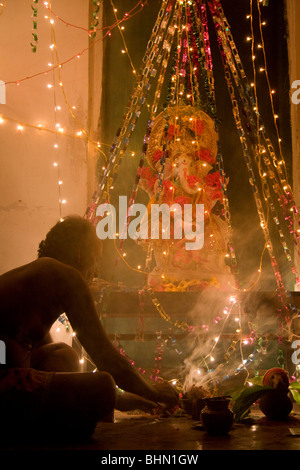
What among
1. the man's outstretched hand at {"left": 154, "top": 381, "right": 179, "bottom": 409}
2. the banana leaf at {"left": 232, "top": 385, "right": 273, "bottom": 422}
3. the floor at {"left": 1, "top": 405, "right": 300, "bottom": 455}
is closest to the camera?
the floor at {"left": 1, "top": 405, "right": 300, "bottom": 455}

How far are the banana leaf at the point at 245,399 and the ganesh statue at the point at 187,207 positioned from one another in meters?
1.77

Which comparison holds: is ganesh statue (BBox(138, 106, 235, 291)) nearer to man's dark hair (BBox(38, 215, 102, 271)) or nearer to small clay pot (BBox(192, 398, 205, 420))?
small clay pot (BBox(192, 398, 205, 420))

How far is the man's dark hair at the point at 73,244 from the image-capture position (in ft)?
7.53

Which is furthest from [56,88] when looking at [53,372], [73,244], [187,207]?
[53,372]

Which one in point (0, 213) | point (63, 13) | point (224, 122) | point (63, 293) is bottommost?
point (63, 293)

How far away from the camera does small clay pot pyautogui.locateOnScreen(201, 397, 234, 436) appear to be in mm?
2293

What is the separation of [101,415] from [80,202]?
374 centimetres

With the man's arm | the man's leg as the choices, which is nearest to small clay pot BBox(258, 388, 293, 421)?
the man's arm

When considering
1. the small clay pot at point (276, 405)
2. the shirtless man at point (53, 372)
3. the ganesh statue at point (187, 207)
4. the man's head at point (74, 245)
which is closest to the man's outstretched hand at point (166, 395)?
the shirtless man at point (53, 372)

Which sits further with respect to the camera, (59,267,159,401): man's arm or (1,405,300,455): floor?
(59,267,159,401): man's arm

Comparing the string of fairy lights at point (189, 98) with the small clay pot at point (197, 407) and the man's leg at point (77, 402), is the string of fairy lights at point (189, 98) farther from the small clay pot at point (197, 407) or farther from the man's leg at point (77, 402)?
the man's leg at point (77, 402)
